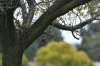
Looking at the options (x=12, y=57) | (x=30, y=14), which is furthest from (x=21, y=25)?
(x=12, y=57)

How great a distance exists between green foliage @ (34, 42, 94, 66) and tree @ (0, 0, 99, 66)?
12551 mm

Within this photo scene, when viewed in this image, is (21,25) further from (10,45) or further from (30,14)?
(10,45)

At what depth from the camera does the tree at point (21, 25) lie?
1132 centimetres

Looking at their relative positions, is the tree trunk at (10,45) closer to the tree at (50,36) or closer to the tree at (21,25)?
the tree at (21,25)

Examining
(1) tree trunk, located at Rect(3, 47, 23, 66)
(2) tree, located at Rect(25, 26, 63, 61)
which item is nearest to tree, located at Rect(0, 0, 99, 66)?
(1) tree trunk, located at Rect(3, 47, 23, 66)

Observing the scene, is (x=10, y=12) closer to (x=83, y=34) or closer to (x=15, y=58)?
(x=15, y=58)

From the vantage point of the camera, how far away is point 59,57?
25359 millimetres

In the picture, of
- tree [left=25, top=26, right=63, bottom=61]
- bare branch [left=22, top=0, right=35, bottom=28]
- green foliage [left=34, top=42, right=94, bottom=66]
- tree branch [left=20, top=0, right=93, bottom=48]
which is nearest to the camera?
tree branch [left=20, top=0, right=93, bottom=48]

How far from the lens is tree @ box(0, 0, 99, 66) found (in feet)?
37.1

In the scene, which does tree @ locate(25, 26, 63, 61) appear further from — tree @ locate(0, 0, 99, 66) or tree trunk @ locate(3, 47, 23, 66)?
tree trunk @ locate(3, 47, 23, 66)

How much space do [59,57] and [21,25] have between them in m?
13.2

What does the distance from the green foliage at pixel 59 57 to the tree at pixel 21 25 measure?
12.6m

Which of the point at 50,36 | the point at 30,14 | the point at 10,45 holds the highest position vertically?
the point at 50,36

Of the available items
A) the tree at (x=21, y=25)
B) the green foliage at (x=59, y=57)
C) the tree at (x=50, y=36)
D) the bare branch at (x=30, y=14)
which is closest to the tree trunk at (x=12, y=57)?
the tree at (x=21, y=25)
